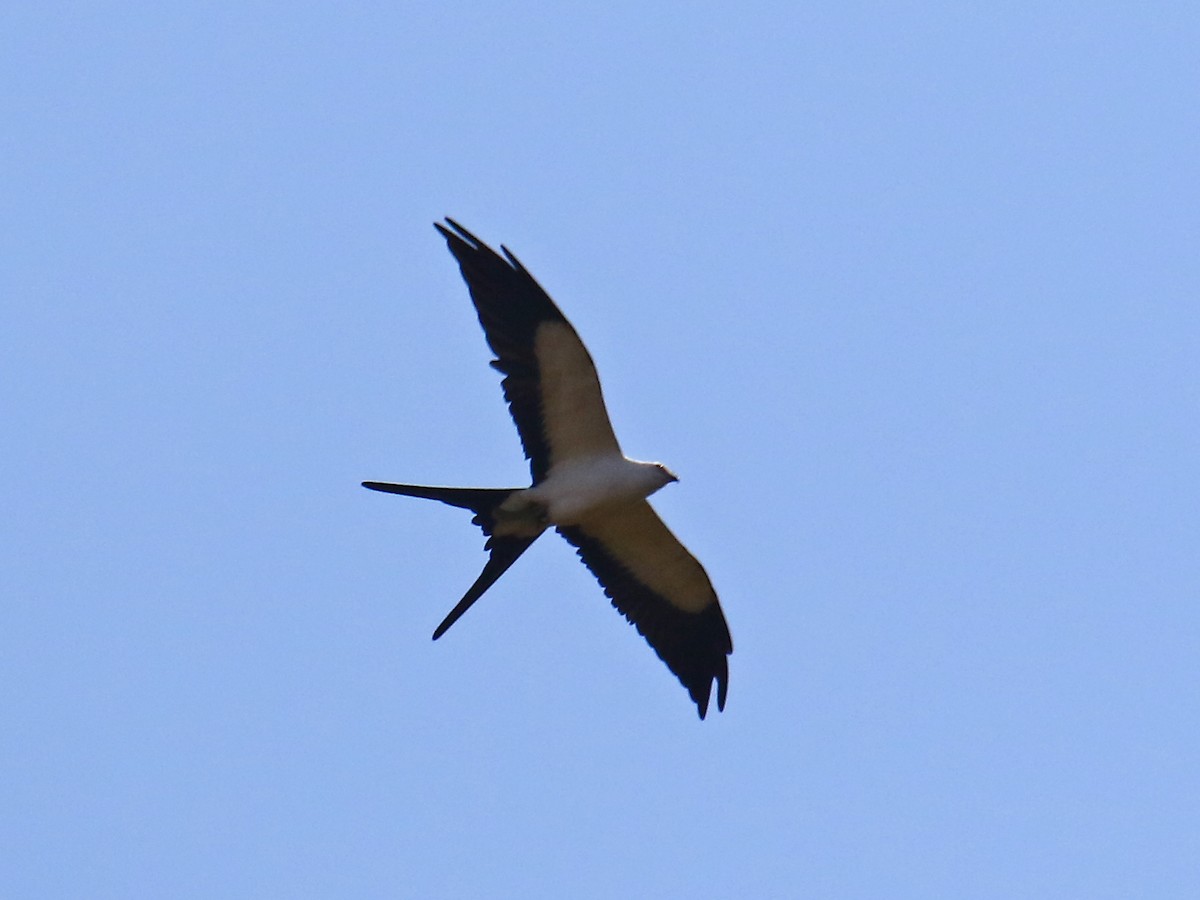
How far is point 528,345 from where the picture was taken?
512 inches

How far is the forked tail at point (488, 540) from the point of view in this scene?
13039 millimetres

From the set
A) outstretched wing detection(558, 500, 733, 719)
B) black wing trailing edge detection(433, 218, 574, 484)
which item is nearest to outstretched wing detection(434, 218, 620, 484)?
black wing trailing edge detection(433, 218, 574, 484)

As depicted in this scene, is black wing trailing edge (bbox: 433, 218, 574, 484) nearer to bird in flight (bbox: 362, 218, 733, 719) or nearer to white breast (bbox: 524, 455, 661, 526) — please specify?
bird in flight (bbox: 362, 218, 733, 719)

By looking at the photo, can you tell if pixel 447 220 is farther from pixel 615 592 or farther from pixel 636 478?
pixel 615 592

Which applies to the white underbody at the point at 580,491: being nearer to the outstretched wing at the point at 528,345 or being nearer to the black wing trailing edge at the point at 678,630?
the outstretched wing at the point at 528,345

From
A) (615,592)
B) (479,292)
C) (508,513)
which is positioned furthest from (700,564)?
(479,292)

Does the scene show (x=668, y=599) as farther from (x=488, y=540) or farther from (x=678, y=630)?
(x=488, y=540)

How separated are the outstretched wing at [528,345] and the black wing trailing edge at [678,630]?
124cm

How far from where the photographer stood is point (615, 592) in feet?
46.4

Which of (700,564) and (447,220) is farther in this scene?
(700,564)

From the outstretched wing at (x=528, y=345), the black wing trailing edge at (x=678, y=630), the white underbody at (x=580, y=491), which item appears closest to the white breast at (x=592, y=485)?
the white underbody at (x=580, y=491)

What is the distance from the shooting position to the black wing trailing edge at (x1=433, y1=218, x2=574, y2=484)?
12.9 metres

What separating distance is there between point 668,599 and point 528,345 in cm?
247

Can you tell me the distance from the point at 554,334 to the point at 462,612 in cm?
207
